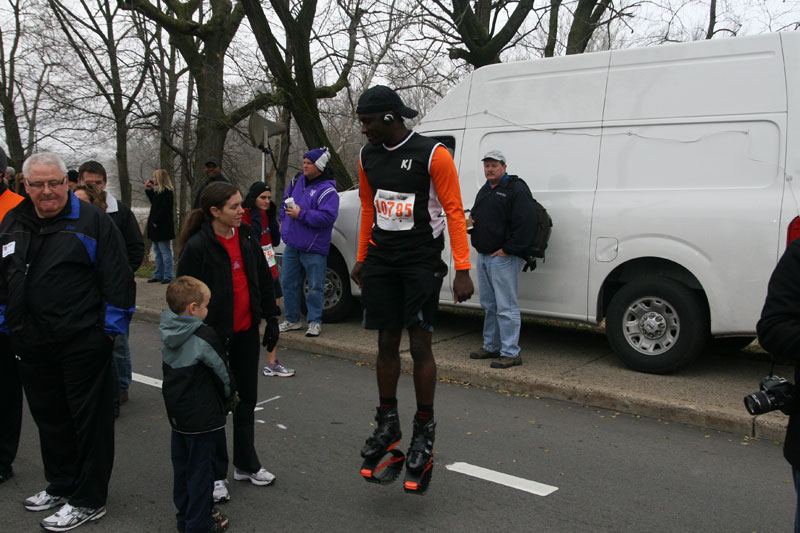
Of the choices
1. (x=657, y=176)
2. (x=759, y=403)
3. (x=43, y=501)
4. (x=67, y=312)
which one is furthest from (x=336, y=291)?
(x=759, y=403)

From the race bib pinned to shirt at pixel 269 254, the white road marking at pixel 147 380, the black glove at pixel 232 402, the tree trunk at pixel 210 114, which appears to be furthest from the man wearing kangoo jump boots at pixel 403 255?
the tree trunk at pixel 210 114

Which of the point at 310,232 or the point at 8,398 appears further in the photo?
the point at 310,232

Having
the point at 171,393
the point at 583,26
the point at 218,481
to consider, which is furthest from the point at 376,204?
the point at 583,26

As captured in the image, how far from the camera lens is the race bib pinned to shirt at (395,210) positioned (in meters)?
3.78

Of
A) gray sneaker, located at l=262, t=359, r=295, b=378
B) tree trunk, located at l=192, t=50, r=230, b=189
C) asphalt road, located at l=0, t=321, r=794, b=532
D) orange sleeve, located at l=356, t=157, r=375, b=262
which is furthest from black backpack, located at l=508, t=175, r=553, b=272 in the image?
tree trunk, located at l=192, t=50, r=230, b=189

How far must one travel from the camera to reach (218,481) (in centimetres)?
384

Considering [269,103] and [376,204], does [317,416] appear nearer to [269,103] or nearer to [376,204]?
[376,204]

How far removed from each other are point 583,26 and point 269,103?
24.0 ft

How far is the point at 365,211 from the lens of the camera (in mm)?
4125

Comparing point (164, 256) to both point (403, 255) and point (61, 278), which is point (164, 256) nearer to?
point (61, 278)

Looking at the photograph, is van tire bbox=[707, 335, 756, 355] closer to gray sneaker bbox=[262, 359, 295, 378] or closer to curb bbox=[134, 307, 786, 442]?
curb bbox=[134, 307, 786, 442]

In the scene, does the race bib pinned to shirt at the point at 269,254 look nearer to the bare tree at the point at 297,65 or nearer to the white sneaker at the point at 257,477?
the white sneaker at the point at 257,477

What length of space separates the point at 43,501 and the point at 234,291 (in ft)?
4.84

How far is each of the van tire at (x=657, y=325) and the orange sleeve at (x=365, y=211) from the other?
2902 millimetres
